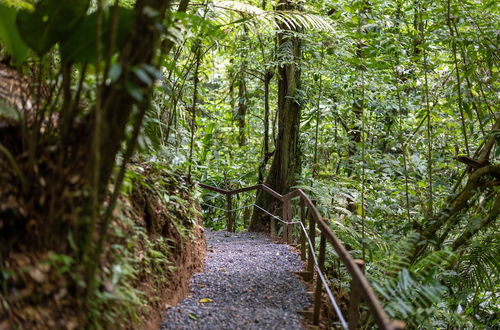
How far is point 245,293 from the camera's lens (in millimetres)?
4758

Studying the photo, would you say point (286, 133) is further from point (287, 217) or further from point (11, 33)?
point (11, 33)

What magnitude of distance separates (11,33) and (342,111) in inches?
285

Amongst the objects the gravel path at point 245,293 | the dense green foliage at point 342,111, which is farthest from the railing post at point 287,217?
the dense green foliage at point 342,111

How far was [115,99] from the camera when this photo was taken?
2.07 meters

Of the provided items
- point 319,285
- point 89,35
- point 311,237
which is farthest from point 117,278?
point 311,237

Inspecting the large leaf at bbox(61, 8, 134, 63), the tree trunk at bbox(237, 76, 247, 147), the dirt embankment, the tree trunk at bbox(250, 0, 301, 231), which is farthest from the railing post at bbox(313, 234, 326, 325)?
the tree trunk at bbox(237, 76, 247, 147)

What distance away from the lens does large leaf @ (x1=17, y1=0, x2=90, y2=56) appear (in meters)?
2.20

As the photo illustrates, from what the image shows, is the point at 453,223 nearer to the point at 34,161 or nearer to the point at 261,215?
the point at 34,161

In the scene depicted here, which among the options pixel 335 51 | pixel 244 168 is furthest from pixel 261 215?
pixel 335 51

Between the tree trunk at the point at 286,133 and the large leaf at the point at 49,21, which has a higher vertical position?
the tree trunk at the point at 286,133

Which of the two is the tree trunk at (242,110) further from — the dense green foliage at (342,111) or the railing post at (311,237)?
the railing post at (311,237)

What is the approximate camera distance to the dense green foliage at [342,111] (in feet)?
7.17

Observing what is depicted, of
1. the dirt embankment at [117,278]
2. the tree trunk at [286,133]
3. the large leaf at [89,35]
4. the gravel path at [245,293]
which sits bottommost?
the gravel path at [245,293]

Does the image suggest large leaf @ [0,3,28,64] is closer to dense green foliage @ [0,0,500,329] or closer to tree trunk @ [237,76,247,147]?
dense green foliage @ [0,0,500,329]
